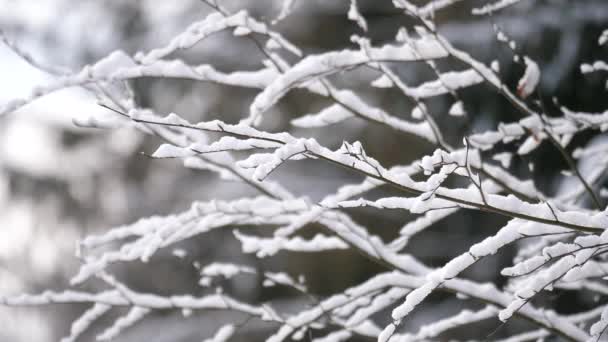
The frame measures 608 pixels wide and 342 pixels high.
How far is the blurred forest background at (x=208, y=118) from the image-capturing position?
376 cm

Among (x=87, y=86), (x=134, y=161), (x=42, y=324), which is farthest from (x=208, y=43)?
(x=42, y=324)

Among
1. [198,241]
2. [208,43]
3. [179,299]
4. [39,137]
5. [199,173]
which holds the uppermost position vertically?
[39,137]

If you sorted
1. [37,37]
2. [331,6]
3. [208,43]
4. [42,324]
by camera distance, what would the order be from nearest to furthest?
[331,6], [208,43], [37,37], [42,324]

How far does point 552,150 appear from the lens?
3.54 m

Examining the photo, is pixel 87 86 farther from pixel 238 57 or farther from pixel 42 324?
pixel 42 324

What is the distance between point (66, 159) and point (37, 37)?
1565mm

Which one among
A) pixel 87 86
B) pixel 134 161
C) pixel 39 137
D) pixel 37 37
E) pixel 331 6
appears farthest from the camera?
pixel 39 137

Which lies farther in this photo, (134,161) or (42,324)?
(42,324)

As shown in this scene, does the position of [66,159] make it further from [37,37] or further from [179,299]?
[179,299]

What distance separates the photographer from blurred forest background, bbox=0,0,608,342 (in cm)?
376

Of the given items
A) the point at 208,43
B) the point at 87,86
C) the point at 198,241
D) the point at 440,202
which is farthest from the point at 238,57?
the point at 440,202

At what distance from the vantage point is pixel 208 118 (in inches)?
235

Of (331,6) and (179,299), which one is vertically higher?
(331,6)

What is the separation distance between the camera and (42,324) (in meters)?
9.38
